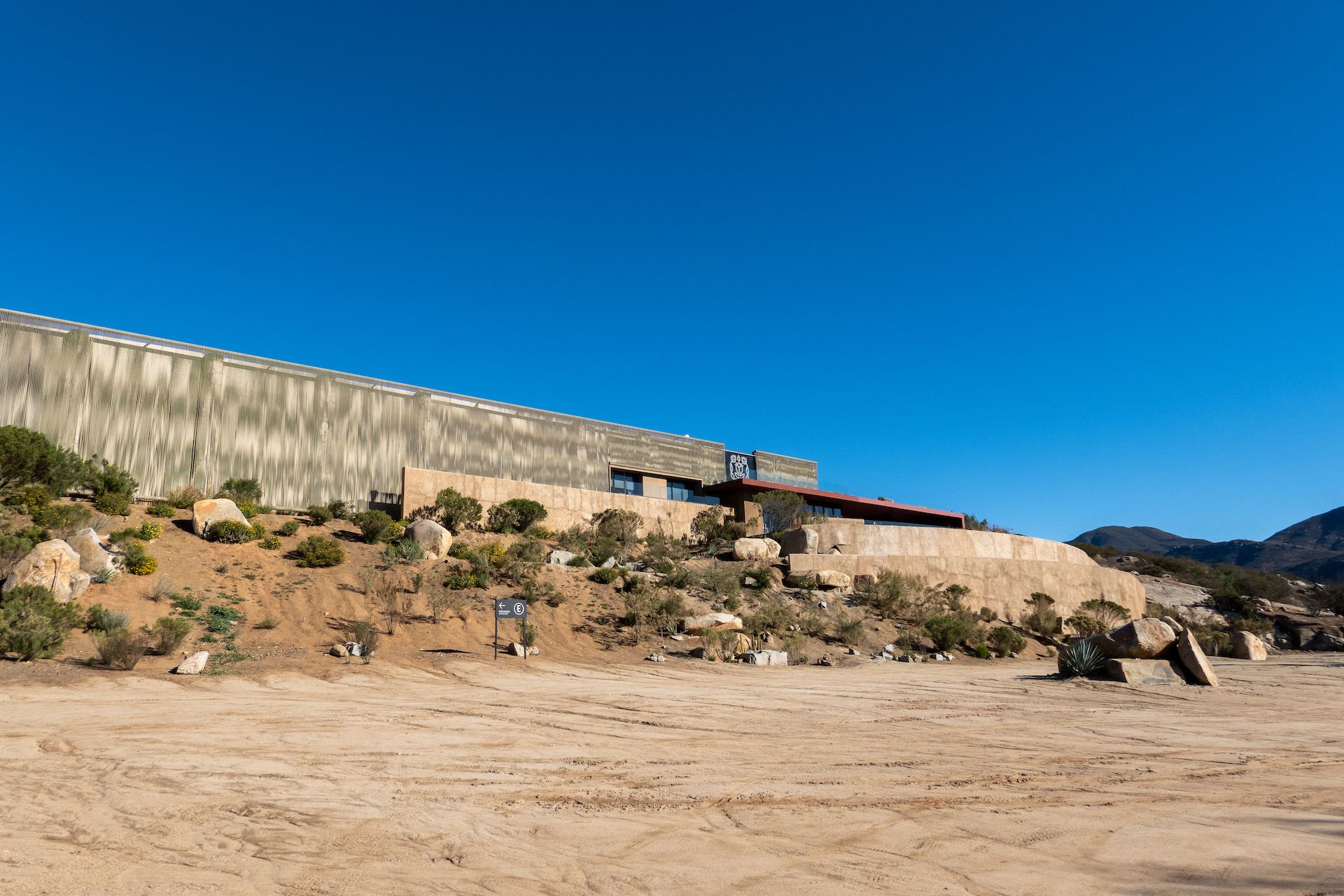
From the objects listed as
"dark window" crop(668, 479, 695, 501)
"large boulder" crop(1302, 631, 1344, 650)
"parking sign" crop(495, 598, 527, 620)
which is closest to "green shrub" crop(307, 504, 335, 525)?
"parking sign" crop(495, 598, 527, 620)

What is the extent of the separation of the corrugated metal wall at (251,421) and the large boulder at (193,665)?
60.0ft

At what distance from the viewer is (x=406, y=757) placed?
25.4 feet

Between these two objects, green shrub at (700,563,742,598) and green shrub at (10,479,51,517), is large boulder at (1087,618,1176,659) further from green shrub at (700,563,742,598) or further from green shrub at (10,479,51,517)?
green shrub at (10,479,51,517)

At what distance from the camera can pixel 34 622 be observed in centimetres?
1515

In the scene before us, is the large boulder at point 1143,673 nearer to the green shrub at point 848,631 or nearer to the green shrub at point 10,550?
the green shrub at point 848,631

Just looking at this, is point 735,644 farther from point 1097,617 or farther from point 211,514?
point 1097,617

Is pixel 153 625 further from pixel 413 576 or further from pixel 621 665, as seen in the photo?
pixel 621 665

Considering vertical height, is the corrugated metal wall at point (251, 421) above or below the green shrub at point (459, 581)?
above

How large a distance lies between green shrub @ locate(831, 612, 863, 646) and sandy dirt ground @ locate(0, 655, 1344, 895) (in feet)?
37.7

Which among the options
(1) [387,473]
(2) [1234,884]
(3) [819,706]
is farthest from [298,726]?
(1) [387,473]

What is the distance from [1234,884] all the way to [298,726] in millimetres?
9683

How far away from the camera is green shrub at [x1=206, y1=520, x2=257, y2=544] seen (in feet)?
81.3

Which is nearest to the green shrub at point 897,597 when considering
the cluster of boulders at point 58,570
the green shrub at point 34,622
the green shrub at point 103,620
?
the green shrub at point 103,620

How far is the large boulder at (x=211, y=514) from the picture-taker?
25.0 meters
